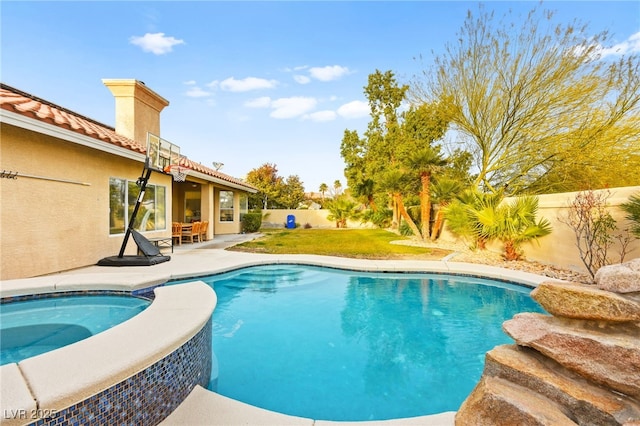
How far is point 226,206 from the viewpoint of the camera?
18.2m

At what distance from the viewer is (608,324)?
2.18m

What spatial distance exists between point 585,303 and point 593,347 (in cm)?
30

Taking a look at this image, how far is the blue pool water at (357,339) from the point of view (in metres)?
3.43

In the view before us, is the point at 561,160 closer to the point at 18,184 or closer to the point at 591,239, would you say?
the point at 591,239

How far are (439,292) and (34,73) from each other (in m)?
15.7

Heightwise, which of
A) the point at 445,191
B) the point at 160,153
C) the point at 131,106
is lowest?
the point at 445,191

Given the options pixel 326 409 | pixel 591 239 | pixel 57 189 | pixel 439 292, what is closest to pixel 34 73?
pixel 57 189

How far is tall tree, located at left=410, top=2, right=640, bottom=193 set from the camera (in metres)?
Answer: 12.0

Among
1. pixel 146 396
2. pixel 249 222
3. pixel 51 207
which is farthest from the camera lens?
pixel 249 222

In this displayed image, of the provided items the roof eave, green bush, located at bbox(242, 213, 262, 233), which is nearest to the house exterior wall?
green bush, located at bbox(242, 213, 262, 233)

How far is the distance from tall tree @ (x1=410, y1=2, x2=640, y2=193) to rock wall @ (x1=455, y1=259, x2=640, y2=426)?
14160 millimetres

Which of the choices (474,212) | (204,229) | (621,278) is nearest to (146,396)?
(621,278)

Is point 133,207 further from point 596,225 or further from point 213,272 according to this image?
point 596,225

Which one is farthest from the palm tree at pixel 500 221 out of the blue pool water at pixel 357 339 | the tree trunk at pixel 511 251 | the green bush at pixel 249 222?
the green bush at pixel 249 222
